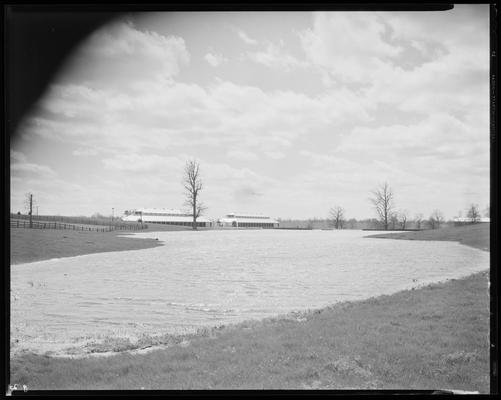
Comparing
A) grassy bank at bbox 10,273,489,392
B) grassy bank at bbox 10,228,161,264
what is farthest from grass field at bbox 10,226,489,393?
grassy bank at bbox 10,228,161,264

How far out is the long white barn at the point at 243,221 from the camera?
7.60 m

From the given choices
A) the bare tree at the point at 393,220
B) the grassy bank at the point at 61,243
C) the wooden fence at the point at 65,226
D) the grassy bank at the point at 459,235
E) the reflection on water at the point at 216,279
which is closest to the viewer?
the grassy bank at the point at 459,235

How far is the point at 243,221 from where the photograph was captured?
296 inches

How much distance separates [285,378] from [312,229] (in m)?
3.26

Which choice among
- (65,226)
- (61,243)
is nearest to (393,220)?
(65,226)

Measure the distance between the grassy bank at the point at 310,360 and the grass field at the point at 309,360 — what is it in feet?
0.04

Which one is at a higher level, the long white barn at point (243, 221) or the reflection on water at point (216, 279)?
the long white barn at point (243, 221)

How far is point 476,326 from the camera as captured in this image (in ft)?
20.4

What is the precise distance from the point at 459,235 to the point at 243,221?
12.9ft

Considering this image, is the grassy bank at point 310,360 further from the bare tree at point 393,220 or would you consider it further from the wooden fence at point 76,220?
the wooden fence at point 76,220

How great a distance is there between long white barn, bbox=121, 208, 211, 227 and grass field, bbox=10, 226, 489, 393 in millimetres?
1988

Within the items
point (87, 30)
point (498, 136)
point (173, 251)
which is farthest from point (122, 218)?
point (498, 136)

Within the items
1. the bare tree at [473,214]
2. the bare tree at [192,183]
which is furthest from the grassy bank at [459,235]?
the bare tree at [192,183]

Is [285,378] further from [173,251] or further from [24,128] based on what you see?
[24,128]
